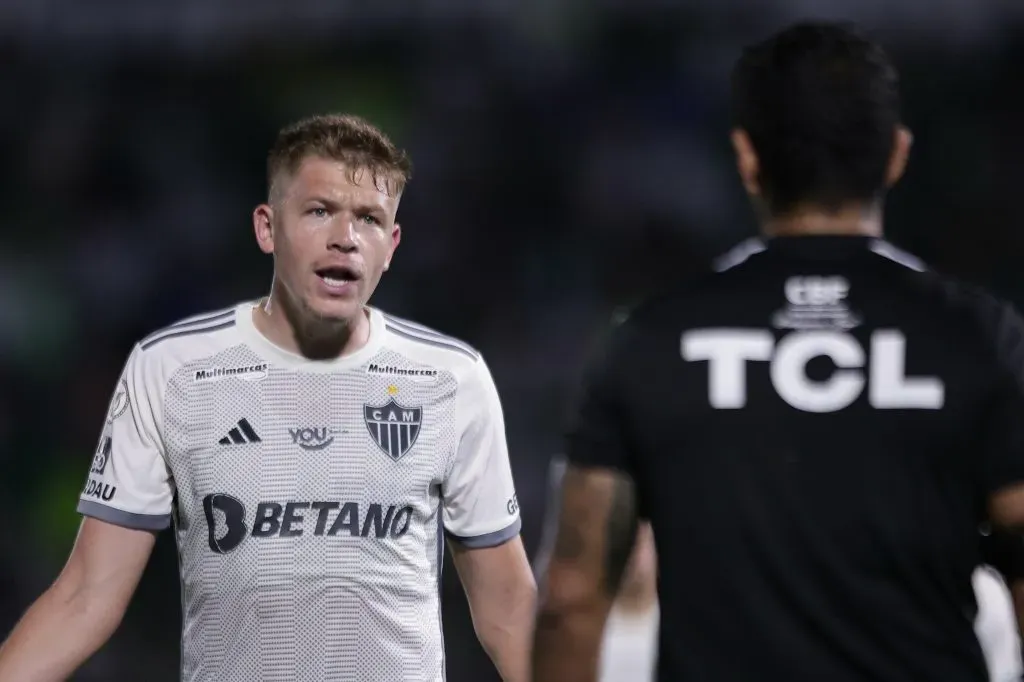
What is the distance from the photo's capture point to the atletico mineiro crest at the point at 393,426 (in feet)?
12.8

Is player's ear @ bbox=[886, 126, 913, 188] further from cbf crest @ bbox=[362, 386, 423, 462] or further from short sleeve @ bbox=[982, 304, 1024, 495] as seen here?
cbf crest @ bbox=[362, 386, 423, 462]

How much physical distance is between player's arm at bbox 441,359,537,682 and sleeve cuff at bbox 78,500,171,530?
707 mm

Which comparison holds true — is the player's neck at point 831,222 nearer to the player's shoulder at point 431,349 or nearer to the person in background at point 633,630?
the player's shoulder at point 431,349

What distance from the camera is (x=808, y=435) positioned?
2.47 m

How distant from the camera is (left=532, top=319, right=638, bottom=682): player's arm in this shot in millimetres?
2570

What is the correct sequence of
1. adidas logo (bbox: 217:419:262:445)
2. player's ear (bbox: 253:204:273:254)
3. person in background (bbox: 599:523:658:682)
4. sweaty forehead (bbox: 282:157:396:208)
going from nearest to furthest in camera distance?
adidas logo (bbox: 217:419:262:445) → sweaty forehead (bbox: 282:157:396:208) → player's ear (bbox: 253:204:273:254) → person in background (bbox: 599:523:658:682)

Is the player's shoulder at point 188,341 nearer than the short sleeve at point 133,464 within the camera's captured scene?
No

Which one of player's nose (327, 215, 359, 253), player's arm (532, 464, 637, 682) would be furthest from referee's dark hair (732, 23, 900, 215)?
player's nose (327, 215, 359, 253)

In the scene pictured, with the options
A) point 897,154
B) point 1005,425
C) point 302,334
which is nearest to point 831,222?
point 897,154

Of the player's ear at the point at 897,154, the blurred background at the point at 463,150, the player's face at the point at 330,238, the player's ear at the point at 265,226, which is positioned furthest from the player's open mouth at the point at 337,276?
the blurred background at the point at 463,150

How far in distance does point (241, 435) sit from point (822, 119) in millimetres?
1841

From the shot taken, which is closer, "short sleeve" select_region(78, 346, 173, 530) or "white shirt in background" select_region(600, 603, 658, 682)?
"short sleeve" select_region(78, 346, 173, 530)

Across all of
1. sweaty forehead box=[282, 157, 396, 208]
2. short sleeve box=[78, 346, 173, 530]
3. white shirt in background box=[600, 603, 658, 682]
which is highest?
sweaty forehead box=[282, 157, 396, 208]

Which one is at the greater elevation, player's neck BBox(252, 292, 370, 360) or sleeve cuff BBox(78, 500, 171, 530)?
player's neck BBox(252, 292, 370, 360)
